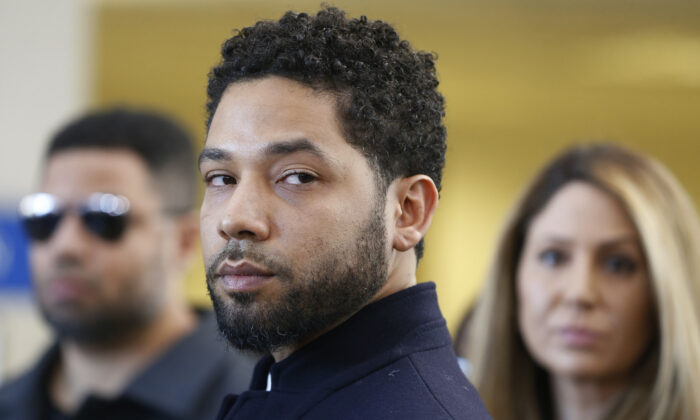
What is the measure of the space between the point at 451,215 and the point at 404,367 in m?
7.97

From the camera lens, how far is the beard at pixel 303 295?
3.58 feet

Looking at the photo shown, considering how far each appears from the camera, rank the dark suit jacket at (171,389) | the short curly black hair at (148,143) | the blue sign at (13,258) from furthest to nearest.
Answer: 1. the blue sign at (13,258)
2. the short curly black hair at (148,143)
3. the dark suit jacket at (171,389)

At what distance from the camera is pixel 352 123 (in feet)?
3.70

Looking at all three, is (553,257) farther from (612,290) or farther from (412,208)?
(412,208)

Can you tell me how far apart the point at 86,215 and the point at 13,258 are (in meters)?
2.01

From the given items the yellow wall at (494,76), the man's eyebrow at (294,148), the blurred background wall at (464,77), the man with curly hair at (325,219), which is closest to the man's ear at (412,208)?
the man with curly hair at (325,219)

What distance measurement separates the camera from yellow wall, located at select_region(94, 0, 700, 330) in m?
5.69

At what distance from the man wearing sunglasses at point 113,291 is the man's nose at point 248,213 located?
1365mm

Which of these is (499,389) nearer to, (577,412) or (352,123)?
(577,412)

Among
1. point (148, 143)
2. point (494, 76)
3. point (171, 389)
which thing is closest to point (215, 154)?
point (171, 389)

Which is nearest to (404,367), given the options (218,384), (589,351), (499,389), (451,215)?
(589,351)

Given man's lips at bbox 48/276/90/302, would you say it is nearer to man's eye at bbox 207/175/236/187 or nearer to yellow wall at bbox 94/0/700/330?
man's eye at bbox 207/175/236/187

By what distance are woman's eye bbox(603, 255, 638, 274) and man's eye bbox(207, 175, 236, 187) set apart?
119 centimetres

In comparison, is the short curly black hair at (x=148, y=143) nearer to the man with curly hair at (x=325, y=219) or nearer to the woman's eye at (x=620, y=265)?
the woman's eye at (x=620, y=265)
